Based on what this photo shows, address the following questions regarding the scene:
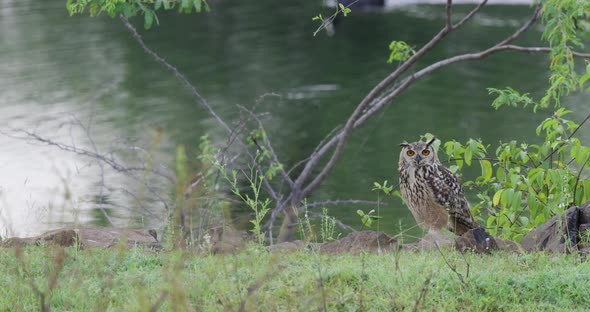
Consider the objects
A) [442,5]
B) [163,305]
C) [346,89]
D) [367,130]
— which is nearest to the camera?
[163,305]

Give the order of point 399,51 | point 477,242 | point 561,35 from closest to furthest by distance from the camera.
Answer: point 477,242 → point 561,35 → point 399,51

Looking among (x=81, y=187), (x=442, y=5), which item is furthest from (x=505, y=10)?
(x=81, y=187)

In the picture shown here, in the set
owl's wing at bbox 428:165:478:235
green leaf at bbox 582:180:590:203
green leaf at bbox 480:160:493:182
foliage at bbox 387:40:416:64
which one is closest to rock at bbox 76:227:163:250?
owl's wing at bbox 428:165:478:235

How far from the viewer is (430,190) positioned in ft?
20.4

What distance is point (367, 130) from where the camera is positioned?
13945mm

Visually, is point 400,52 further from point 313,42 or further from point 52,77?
point 313,42

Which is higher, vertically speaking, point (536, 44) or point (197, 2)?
point (197, 2)

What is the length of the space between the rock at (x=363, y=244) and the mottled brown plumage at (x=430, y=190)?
851 millimetres

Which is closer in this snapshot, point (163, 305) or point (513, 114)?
point (163, 305)

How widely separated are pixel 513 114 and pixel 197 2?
8402mm

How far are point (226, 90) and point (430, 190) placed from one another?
10.3 metres

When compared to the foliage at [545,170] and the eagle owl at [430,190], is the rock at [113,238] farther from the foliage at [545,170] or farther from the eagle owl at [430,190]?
the foliage at [545,170]

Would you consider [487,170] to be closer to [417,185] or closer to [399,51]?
[417,185]

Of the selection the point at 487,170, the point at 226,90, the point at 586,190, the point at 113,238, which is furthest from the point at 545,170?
the point at 226,90
